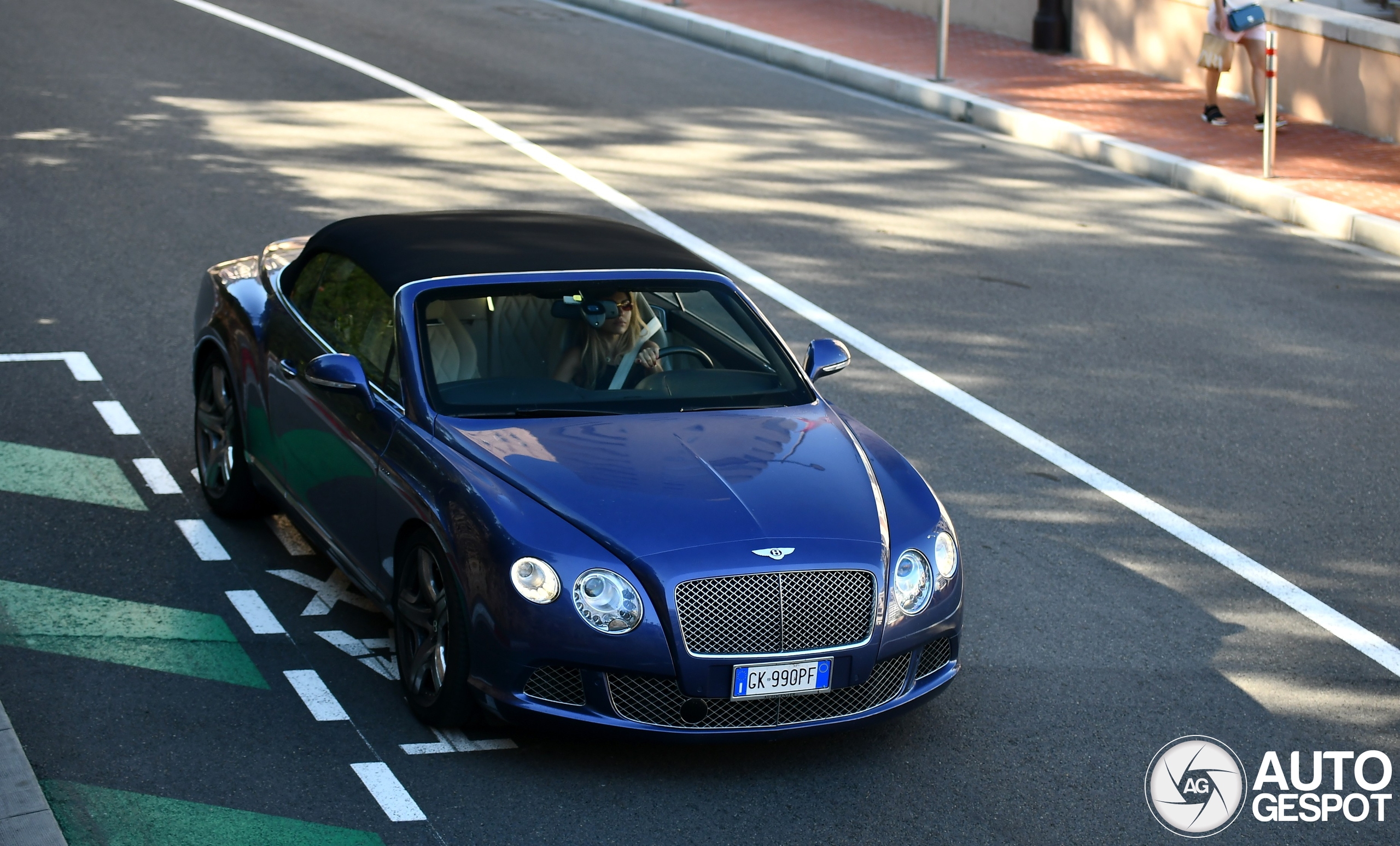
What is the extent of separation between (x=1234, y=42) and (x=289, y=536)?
12632 mm

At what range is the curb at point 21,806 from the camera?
495 centimetres

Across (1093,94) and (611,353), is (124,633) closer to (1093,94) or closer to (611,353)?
(611,353)

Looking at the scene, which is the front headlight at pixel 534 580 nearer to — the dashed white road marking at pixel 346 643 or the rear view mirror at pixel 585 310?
the dashed white road marking at pixel 346 643

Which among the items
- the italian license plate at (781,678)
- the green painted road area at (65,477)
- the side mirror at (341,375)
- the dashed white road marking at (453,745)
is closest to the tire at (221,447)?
the green painted road area at (65,477)

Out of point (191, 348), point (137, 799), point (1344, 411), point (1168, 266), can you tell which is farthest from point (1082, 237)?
point (137, 799)

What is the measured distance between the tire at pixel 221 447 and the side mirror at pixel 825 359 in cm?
260

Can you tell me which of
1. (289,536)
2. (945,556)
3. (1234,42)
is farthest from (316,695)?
(1234,42)

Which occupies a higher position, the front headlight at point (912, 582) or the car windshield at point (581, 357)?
the car windshield at point (581, 357)

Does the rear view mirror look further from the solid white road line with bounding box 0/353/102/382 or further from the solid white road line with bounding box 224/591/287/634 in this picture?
the solid white road line with bounding box 0/353/102/382

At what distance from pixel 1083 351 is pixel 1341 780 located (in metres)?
5.25

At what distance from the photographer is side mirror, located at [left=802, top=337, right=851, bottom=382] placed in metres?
7.07

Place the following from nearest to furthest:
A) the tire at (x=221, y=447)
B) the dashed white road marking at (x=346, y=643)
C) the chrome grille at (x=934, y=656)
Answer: the chrome grille at (x=934, y=656), the dashed white road marking at (x=346, y=643), the tire at (x=221, y=447)

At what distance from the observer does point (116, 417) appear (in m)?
9.05

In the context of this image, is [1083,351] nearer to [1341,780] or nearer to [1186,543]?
[1186,543]
